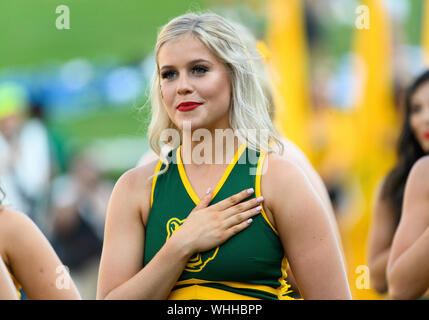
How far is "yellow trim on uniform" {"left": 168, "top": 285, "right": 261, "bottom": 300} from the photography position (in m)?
1.96

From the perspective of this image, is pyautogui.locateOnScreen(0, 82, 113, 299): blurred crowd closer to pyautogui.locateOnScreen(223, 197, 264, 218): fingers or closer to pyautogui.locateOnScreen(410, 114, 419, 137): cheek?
pyautogui.locateOnScreen(410, 114, 419, 137): cheek

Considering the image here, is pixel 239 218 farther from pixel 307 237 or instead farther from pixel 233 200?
pixel 307 237

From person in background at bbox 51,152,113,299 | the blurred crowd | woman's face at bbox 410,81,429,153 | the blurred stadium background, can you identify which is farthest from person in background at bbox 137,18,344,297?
person in background at bbox 51,152,113,299

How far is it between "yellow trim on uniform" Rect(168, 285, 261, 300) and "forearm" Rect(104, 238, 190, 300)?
45mm

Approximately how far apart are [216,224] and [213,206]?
0.06 meters

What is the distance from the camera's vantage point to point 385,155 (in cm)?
714

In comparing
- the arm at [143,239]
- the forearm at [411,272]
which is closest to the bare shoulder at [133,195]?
the arm at [143,239]

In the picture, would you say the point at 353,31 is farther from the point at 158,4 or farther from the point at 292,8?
the point at 158,4

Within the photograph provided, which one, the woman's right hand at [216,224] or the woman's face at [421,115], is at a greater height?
the woman's face at [421,115]

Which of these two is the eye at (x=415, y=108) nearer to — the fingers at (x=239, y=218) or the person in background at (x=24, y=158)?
the fingers at (x=239, y=218)

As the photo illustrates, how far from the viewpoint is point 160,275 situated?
1.95 m

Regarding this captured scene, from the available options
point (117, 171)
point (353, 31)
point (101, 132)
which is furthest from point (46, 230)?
point (353, 31)

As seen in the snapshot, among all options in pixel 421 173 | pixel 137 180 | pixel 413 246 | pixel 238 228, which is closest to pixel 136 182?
pixel 137 180

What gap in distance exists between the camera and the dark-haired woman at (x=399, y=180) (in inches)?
121
